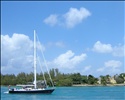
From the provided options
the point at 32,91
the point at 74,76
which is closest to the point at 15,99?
the point at 32,91

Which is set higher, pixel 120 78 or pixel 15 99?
pixel 120 78

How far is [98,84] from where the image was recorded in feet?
608

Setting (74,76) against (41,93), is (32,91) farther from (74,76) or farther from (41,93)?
(74,76)

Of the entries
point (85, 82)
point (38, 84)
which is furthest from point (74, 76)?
point (38, 84)

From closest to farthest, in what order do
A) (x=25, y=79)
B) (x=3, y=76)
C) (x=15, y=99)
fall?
(x=15, y=99), (x=25, y=79), (x=3, y=76)

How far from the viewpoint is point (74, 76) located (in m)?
176

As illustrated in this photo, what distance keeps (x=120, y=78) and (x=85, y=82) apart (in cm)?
2473

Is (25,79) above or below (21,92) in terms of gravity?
above

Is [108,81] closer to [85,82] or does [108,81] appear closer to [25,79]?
[85,82]

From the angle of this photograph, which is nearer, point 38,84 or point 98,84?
point 38,84

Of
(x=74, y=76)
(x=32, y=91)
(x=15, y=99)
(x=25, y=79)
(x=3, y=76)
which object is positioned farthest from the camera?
(x=3, y=76)

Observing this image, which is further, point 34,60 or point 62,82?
point 62,82

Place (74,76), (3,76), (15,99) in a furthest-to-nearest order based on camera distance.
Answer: (3,76) → (74,76) → (15,99)

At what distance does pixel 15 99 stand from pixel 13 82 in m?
115
